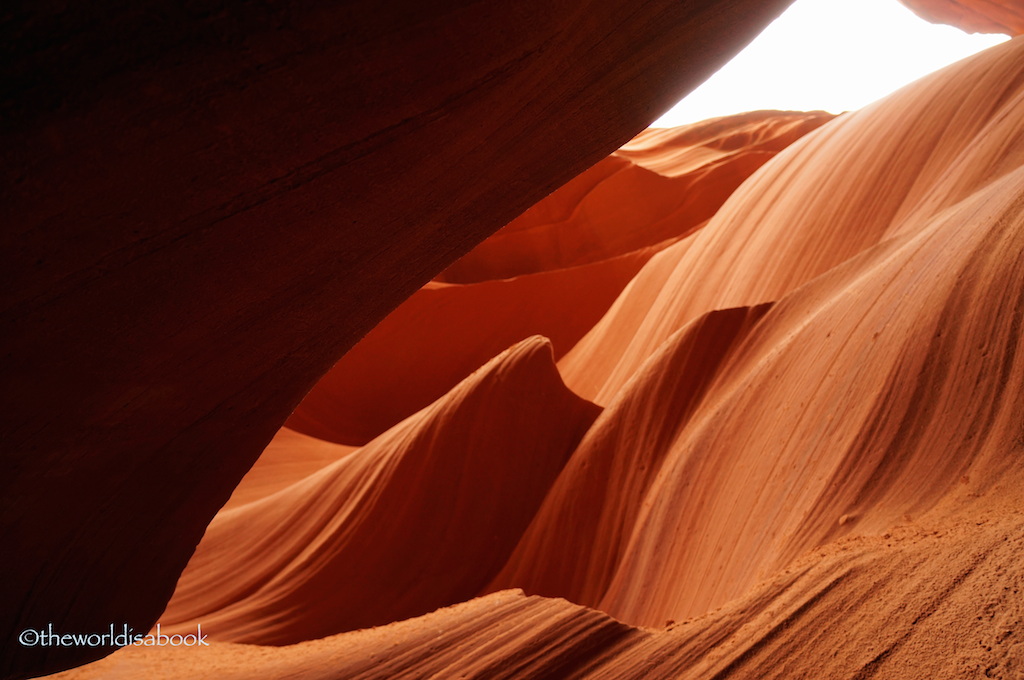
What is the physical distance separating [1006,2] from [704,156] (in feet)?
18.4

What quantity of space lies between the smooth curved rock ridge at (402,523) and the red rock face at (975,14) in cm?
1215

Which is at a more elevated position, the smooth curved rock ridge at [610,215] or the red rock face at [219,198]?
the smooth curved rock ridge at [610,215]

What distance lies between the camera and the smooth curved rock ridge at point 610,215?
12961mm

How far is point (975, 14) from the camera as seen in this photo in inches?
528

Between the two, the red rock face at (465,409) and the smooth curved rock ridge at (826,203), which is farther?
the smooth curved rock ridge at (826,203)

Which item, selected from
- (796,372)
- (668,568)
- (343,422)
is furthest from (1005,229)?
(343,422)

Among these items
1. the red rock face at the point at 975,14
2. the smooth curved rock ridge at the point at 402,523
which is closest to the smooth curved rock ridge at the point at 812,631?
the smooth curved rock ridge at the point at 402,523

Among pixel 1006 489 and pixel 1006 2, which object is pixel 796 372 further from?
pixel 1006 2

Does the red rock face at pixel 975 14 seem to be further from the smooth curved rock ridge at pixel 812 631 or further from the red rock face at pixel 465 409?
the smooth curved rock ridge at pixel 812 631

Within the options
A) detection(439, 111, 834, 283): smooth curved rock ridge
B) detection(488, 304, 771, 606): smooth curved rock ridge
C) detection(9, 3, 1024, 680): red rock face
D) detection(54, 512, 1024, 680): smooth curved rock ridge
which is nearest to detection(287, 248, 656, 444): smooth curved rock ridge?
detection(439, 111, 834, 283): smooth curved rock ridge

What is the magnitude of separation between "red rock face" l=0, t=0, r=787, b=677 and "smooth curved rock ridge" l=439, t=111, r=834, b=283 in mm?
10080

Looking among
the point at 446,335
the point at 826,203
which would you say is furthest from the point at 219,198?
the point at 446,335

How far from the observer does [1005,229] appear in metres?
2.97

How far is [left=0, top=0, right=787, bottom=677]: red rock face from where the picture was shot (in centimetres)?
Result: 132
